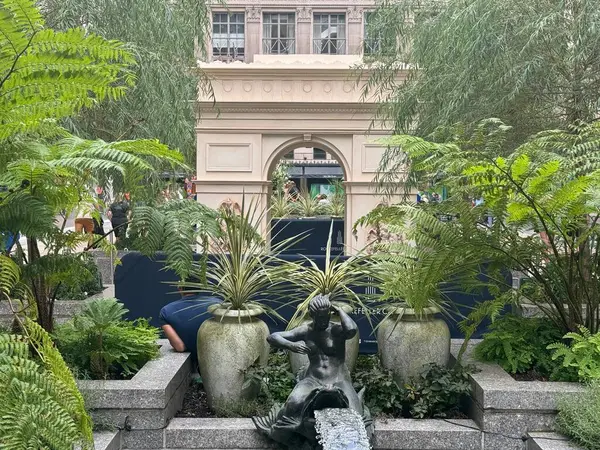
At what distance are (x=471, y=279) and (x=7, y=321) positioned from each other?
5249mm

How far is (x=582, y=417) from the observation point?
4.95m

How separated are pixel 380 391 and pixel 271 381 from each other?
3.10ft

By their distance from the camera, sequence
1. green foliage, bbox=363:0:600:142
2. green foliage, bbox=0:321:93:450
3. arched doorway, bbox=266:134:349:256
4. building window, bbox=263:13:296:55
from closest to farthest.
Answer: green foliage, bbox=0:321:93:450
green foliage, bbox=363:0:600:142
arched doorway, bbox=266:134:349:256
building window, bbox=263:13:296:55

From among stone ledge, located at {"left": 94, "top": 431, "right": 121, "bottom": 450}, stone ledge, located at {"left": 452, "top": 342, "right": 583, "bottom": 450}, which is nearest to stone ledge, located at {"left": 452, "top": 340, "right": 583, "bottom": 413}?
stone ledge, located at {"left": 452, "top": 342, "right": 583, "bottom": 450}

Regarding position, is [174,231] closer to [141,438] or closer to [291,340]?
[291,340]

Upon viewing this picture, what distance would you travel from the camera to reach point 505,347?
6.07 meters

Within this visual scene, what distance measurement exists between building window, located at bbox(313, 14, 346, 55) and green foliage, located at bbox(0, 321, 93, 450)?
35623 mm

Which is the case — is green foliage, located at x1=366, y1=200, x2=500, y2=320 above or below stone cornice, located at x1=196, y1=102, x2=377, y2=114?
below

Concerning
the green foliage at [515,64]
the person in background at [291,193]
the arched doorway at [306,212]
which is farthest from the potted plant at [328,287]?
the person in background at [291,193]

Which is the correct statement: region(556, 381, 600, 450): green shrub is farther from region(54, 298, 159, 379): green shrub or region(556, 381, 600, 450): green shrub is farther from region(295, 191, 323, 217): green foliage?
region(295, 191, 323, 217): green foliage

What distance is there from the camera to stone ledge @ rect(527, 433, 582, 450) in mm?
4930

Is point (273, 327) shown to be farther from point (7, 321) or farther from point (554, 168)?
point (554, 168)

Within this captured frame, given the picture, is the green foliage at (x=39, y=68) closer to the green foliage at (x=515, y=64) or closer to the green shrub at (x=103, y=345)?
the green shrub at (x=103, y=345)

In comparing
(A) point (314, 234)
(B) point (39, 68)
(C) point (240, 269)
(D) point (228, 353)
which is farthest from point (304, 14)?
(B) point (39, 68)
